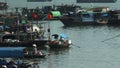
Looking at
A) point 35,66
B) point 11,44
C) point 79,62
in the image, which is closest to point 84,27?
point 11,44

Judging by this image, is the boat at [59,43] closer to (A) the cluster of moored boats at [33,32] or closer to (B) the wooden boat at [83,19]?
(A) the cluster of moored boats at [33,32]

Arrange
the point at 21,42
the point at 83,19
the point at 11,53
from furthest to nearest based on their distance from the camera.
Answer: the point at 83,19 < the point at 21,42 < the point at 11,53

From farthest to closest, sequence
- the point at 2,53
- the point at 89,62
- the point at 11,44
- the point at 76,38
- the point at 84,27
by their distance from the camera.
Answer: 1. the point at 84,27
2. the point at 76,38
3. the point at 11,44
4. the point at 89,62
5. the point at 2,53

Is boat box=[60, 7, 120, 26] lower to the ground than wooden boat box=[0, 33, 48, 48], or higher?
lower

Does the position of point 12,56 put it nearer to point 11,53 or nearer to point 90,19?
A: point 11,53

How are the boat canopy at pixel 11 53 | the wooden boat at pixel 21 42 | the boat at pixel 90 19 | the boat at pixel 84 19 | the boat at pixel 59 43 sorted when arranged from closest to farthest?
the boat canopy at pixel 11 53
the wooden boat at pixel 21 42
the boat at pixel 59 43
the boat at pixel 90 19
the boat at pixel 84 19

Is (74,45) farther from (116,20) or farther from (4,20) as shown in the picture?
(116,20)

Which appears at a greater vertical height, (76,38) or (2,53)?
(2,53)

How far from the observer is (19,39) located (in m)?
57.7

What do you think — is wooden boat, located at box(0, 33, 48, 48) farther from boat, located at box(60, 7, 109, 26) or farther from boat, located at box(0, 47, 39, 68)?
boat, located at box(60, 7, 109, 26)

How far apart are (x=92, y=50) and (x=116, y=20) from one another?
39.0m

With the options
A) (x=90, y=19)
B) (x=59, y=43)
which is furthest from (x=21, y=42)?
(x=90, y=19)

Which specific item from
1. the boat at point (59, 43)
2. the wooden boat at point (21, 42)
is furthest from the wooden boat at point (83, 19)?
the boat at point (59, 43)

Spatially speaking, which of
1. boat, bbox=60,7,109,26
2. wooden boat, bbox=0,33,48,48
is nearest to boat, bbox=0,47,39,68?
wooden boat, bbox=0,33,48,48
